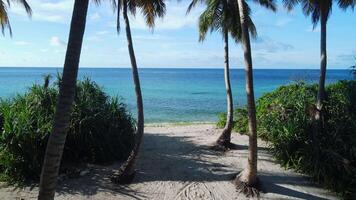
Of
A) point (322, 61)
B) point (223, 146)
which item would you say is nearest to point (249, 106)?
point (223, 146)

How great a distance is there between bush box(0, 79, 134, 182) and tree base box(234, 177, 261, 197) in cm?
376

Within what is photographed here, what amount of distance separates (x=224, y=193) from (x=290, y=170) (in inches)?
112

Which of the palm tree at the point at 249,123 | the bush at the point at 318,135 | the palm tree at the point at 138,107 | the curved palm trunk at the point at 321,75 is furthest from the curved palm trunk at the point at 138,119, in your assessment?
the curved palm trunk at the point at 321,75

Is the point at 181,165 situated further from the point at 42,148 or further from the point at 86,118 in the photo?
the point at 42,148

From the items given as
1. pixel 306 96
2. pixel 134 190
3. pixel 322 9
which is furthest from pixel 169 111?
pixel 134 190

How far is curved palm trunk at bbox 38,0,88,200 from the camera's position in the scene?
225 inches

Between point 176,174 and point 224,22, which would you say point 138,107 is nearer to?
point 176,174

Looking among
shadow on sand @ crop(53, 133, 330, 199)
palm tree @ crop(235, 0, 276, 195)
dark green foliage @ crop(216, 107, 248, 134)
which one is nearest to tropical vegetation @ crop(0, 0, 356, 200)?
palm tree @ crop(235, 0, 276, 195)

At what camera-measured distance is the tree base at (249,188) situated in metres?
10.5

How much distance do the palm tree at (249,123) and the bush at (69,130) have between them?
12.8ft

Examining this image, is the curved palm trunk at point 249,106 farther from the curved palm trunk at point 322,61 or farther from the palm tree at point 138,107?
the curved palm trunk at point 322,61

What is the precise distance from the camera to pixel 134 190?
10547 mm

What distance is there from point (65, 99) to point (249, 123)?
5.83 metres

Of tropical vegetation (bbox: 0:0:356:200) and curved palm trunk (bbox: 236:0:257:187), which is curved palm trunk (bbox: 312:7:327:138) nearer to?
tropical vegetation (bbox: 0:0:356:200)
